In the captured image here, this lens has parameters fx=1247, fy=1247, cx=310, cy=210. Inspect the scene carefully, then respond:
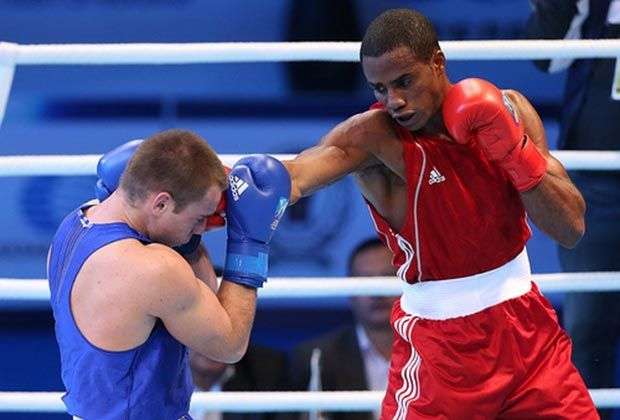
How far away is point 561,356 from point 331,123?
1.60 m

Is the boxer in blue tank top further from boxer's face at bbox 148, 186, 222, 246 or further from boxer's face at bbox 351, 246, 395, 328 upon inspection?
boxer's face at bbox 351, 246, 395, 328

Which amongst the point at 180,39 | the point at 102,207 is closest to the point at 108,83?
the point at 180,39

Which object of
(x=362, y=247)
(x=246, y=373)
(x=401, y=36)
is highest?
(x=401, y=36)

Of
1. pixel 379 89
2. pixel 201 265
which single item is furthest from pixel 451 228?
pixel 201 265

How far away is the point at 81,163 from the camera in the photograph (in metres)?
2.90

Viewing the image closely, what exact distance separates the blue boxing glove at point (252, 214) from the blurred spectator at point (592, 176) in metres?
1.24

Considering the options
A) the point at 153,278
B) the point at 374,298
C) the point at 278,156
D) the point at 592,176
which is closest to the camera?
the point at 153,278

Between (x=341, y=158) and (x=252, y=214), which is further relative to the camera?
(x=341, y=158)

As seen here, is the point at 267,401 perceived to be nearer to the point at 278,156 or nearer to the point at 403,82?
the point at 278,156

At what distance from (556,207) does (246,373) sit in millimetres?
1490

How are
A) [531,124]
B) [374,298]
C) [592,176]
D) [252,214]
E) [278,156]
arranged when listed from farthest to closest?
[374,298]
[592,176]
[278,156]
[531,124]
[252,214]

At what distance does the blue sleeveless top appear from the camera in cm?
225

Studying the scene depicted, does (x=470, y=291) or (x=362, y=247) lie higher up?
(x=470, y=291)

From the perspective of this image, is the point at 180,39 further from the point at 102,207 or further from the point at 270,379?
the point at 102,207
